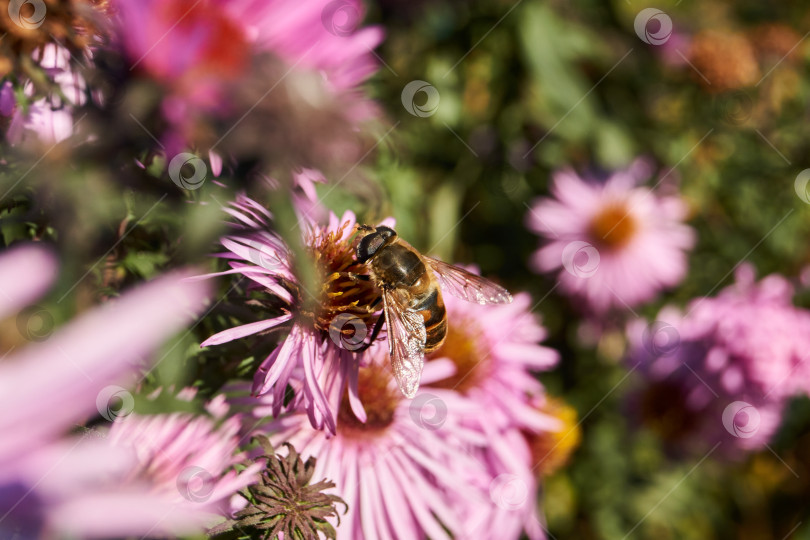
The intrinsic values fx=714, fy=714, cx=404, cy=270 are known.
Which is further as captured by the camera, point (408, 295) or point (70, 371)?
point (408, 295)

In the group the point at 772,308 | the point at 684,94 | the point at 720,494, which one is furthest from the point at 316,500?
the point at 684,94

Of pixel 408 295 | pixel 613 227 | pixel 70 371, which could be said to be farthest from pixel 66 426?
pixel 613 227

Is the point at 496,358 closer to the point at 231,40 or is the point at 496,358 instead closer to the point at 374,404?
the point at 374,404

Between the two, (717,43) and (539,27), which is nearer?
(539,27)

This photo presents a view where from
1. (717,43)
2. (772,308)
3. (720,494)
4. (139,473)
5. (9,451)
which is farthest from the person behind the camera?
(717,43)

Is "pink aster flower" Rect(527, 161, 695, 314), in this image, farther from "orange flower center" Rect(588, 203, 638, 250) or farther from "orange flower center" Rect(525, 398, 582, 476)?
"orange flower center" Rect(525, 398, 582, 476)

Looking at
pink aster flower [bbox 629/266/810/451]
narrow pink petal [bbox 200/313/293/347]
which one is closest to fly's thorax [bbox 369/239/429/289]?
narrow pink petal [bbox 200/313/293/347]

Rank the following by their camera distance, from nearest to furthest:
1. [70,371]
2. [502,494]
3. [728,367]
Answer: [70,371]
[502,494]
[728,367]

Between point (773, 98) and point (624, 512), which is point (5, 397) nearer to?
point (624, 512)
